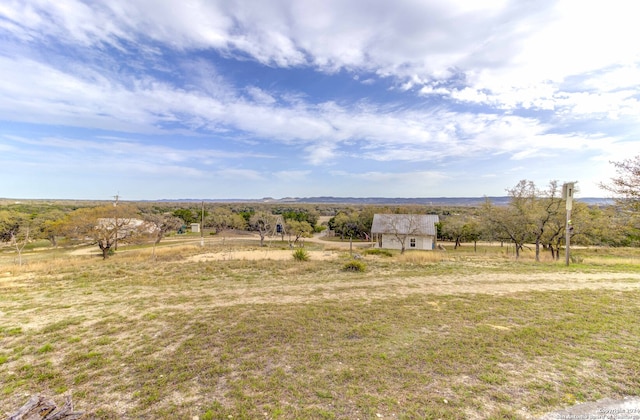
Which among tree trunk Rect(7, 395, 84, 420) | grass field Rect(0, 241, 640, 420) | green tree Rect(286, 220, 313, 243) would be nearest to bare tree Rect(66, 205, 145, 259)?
grass field Rect(0, 241, 640, 420)

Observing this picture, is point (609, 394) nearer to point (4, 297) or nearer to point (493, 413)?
point (493, 413)

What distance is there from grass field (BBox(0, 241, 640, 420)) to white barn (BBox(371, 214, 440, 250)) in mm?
23042

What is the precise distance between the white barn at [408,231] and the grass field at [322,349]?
75.6ft

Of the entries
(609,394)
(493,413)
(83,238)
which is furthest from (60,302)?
(83,238)

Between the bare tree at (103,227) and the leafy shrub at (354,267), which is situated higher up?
the bare tree at (103,227)

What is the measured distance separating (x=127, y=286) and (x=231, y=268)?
14.7ft

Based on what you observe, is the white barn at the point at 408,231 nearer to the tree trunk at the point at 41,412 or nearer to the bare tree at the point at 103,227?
the bare tree at the point at 103,227

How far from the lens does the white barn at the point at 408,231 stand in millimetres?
32625

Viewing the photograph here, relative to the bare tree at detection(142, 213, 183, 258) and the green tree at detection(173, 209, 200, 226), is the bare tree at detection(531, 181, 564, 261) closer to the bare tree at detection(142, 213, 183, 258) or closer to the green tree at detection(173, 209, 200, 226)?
the bare tree at detection(142, 213, 183, 258)

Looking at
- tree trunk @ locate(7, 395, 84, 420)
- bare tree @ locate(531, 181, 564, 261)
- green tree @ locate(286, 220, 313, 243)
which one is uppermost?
bare tree @ locate(531, 181, 564, 261)

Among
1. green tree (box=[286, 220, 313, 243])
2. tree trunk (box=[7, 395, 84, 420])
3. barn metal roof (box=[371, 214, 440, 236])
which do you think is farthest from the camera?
green tree (box=[286, 220, 313, 243])

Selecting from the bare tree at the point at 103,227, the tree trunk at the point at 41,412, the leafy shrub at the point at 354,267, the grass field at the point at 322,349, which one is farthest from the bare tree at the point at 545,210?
the bare tree at the point at 103,227

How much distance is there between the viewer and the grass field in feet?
11.5

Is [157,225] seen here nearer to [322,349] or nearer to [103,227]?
[103,227]
